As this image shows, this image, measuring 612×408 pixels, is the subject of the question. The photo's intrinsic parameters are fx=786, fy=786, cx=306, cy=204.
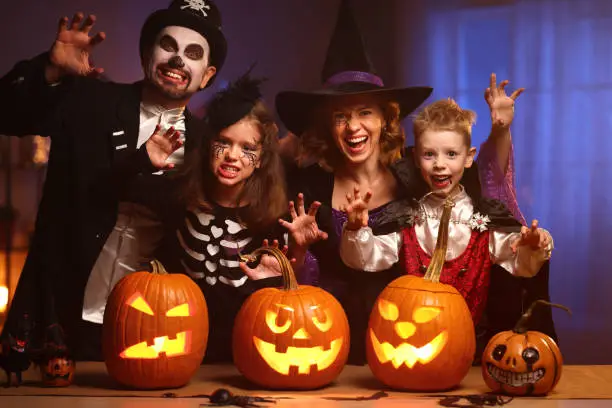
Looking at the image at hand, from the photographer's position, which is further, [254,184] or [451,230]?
[254,184]

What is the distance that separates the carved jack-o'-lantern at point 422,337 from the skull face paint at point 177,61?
1402 millimetres

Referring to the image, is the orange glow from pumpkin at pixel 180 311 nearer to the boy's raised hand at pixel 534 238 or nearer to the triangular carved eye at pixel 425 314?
the triangular carved eye at pixel 425 314

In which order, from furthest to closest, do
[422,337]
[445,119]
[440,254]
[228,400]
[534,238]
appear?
[445,119] → [534,238] → [440,254] → [422,337] → [228,400]

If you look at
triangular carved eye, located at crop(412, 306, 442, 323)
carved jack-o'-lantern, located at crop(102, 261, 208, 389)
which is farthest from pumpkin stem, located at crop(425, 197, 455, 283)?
carved jack-o'-lantern, located at crop(102, 261, 208, 389)

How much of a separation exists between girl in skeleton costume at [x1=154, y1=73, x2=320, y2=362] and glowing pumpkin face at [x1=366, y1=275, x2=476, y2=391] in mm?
706

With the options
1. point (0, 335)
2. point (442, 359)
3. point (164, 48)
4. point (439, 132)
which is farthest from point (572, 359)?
point (0, 335)

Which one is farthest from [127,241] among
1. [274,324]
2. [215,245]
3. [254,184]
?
[274,324]

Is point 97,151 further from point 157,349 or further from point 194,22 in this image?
point 157,349

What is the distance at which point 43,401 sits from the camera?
9.70 ft

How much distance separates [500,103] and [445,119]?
11.7 inches

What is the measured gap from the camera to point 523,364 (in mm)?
2984

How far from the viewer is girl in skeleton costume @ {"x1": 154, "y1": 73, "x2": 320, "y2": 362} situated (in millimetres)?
3713

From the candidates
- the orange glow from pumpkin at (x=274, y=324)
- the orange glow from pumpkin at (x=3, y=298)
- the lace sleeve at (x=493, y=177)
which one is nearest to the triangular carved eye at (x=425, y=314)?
the orange glow from pumpkin at (x=274, y=324)

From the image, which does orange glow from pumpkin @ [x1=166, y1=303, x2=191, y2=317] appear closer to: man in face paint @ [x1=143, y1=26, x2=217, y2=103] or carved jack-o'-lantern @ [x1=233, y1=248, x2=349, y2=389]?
carved jack-o'-lantern @ [x1=233, y1=248, x2=349, y2=389]
